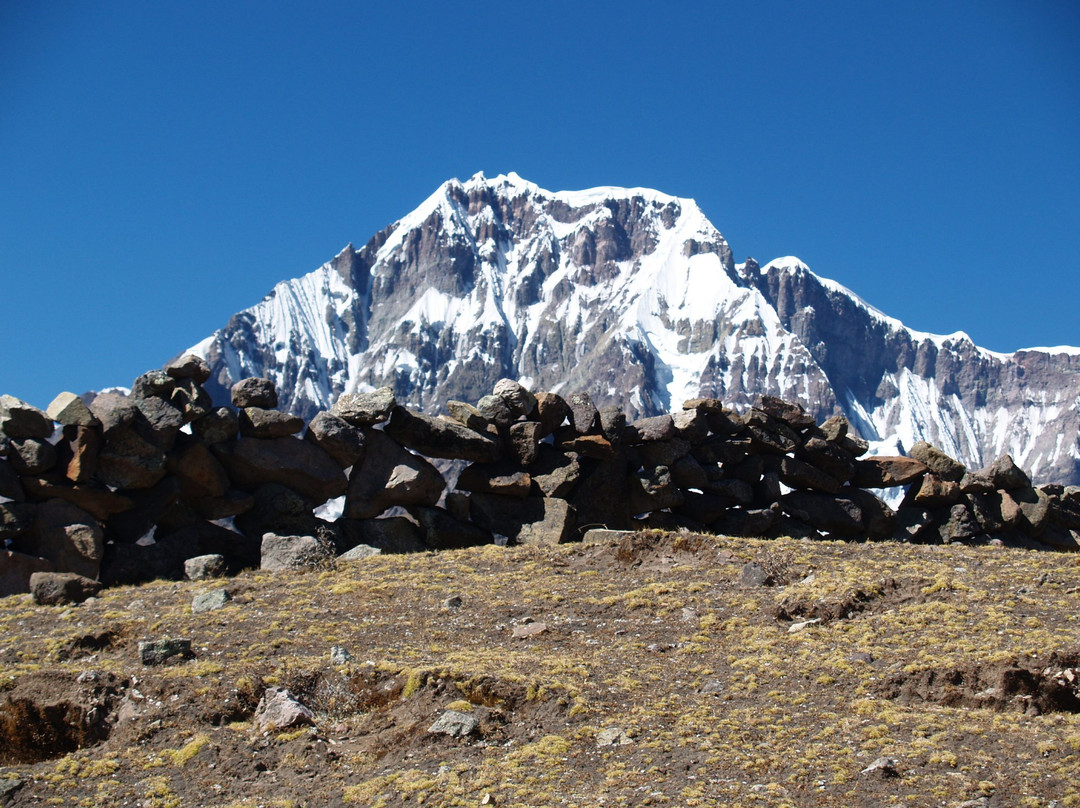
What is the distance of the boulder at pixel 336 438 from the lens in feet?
65.2

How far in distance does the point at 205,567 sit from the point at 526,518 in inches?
263

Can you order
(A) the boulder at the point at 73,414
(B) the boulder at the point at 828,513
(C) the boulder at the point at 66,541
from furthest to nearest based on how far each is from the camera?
(B) the boulder at the point at 828,513 < (A) the boulder at the point at 73,414 < (C) the boulder at the point at 66,541

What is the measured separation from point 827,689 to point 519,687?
3.40m

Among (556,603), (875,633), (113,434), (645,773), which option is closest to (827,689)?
(875,633)

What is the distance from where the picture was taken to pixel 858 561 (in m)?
16.0

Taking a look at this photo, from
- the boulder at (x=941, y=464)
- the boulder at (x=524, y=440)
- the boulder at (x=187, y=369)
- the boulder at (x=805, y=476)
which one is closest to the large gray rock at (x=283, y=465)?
the boulder at (x=187, y=369)

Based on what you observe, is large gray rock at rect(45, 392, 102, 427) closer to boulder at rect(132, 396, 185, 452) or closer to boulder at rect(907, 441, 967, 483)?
boulder at rect(132, 396, 185, 452)

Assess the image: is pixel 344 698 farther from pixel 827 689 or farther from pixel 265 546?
pixel 265 546

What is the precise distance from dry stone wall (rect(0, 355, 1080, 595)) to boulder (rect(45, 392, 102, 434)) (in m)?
0.04

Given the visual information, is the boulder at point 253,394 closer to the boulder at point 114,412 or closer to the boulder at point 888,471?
the boulder at point 114,412

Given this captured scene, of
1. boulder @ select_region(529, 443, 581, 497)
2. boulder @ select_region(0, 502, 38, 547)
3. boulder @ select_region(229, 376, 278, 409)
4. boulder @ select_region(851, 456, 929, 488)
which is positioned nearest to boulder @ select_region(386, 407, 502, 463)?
boulder @ select_region(529, 443, 581, 497)

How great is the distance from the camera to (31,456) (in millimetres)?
17406

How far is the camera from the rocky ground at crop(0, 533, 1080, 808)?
8.66m

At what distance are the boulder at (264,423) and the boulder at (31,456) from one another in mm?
3542
